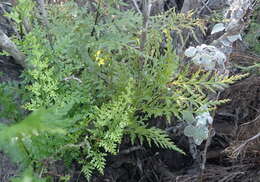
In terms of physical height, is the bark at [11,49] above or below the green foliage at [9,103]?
above

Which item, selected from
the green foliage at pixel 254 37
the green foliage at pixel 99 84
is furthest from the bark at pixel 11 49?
the green foliage at pixel 254 37

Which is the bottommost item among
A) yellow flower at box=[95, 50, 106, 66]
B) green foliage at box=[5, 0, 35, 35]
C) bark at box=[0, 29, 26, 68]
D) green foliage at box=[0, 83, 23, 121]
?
green foliage at box=[0, 83, 23, 121]

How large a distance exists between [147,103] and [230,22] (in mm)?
508

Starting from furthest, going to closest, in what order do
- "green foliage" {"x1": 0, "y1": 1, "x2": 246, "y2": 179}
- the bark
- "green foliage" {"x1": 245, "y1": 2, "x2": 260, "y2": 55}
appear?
"green foliage" {"x1": 245, "y1": 2, "x2": 260, "y2": 55}, the bark, "green foliage" {"x1": 0, "y1": 1, "x2": 246, "y2": 179}

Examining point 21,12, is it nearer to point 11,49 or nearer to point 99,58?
point 11,49

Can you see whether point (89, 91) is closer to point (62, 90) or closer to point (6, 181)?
point (62, 90)

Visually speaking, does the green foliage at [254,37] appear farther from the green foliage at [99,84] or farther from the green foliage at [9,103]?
the green foliage at [9,103]

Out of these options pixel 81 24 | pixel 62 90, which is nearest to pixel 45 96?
pixel 62 90

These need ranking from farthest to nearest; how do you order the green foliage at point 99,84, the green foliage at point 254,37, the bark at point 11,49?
the green foliage at point 254,37, the bark at point 11,49, the green foliage at point 99,84

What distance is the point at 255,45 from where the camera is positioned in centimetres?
173

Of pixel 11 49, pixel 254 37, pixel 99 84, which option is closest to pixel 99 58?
pixel 99 84

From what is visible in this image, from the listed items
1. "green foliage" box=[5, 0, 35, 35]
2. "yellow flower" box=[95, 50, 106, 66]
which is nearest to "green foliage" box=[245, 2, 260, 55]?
"yellow flower" box=[95, 50, 106, 66]

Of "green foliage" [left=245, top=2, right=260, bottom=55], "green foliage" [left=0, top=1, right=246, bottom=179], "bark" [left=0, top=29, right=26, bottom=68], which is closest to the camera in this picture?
"green foliage" [left=0, top=1, right=246, bottom=179]

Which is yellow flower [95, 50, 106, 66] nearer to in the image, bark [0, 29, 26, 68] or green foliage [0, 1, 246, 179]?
green foliage [0, 1, 246, 179]
